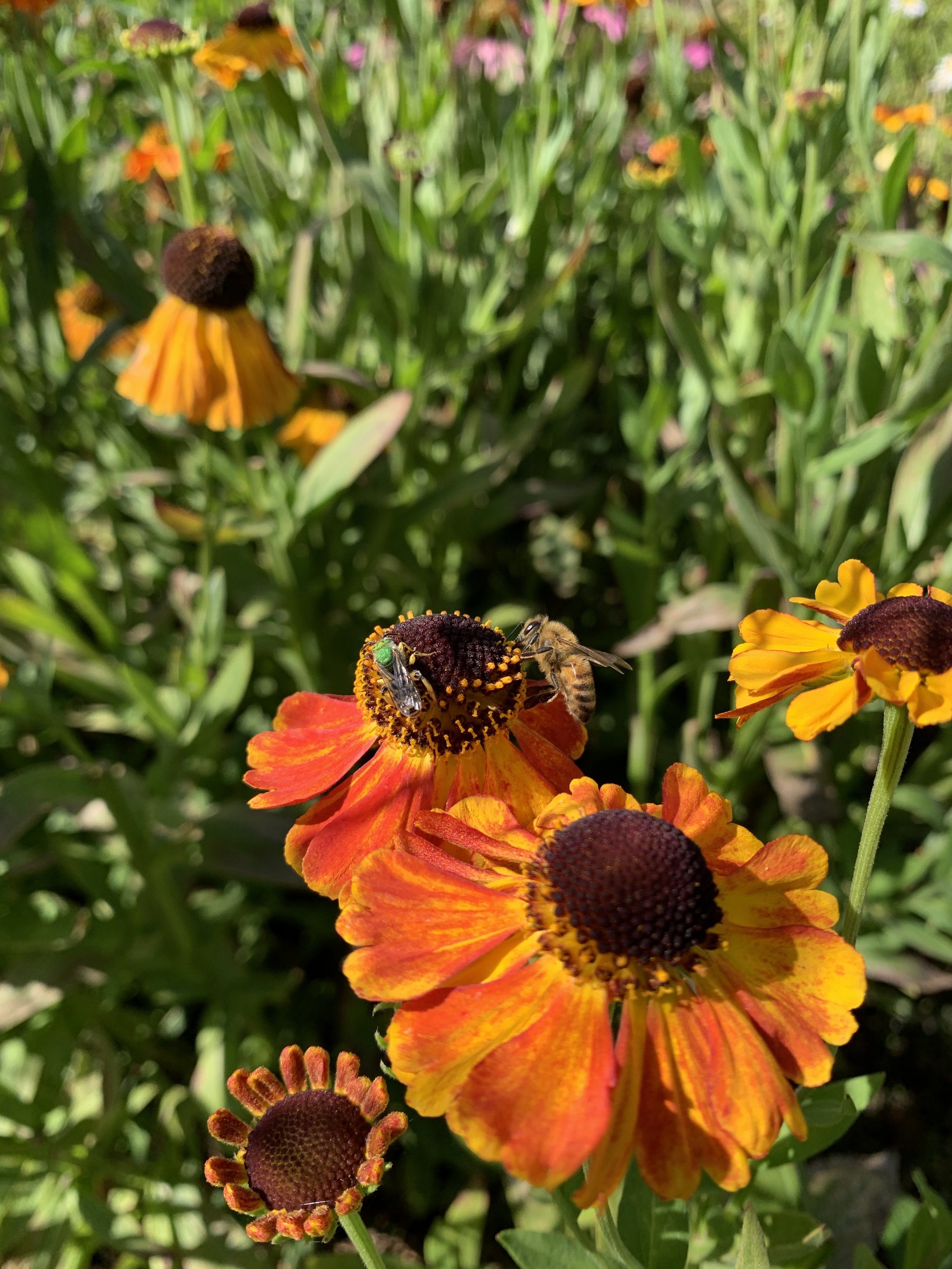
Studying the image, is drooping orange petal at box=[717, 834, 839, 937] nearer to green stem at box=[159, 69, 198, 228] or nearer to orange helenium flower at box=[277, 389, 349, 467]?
green stem at box=[159, 69, 198, 228]

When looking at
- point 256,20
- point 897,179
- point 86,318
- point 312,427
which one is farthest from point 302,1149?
point 86,318

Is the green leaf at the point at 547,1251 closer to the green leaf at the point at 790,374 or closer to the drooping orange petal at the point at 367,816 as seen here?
the drooping orange petal at the point at 367,816

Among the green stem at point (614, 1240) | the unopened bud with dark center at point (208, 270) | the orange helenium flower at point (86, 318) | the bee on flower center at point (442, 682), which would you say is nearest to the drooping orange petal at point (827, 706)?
the bee on flower center at point (442, 682)

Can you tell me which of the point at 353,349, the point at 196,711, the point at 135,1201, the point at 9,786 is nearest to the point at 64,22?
the point at 353,349

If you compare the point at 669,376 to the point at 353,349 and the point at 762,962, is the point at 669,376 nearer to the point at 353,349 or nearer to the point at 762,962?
the point at 353,349

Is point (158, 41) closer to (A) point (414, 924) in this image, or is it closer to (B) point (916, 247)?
(B) point (916, 247)

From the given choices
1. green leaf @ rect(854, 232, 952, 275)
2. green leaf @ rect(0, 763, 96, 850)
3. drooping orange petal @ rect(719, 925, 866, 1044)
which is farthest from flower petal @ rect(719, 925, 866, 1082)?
green leaf @ rect(0, 763, 96, 850)
